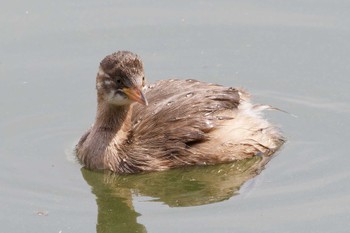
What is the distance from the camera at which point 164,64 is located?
12391mm

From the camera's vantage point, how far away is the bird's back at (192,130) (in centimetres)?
1083

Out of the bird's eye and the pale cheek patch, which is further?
the pale cheek patch

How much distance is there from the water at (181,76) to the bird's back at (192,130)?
154mm

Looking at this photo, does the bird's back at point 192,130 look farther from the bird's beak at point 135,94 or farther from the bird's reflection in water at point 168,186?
the bird's beak at point 135,94

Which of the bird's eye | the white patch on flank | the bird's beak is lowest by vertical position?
the bird's beak

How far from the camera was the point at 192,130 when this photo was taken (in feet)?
35.4

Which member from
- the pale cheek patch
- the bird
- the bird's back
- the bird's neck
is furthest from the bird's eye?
the bird's back

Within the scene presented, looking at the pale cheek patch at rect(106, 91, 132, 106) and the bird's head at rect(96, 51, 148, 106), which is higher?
the bird's head at rect(96, 51, 148, 106)

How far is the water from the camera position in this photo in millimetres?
10047

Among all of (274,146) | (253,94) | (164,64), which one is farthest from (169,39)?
(274,146)

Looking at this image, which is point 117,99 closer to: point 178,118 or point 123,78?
point 123,78

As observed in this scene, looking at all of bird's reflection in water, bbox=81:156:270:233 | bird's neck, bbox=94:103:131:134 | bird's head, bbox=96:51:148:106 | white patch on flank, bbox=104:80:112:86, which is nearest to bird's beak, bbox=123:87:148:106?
bird's head, bbox=96:51:148:106

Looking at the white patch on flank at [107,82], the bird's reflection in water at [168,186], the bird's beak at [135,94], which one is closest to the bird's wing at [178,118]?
the bird's reflection in water at [168,186]

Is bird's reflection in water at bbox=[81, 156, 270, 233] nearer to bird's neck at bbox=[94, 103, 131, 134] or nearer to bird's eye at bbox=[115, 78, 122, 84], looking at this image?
bird's neck at bbox=[94, 103, 131, 134]
